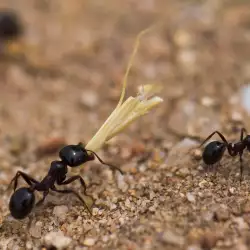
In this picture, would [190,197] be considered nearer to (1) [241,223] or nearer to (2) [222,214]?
(2) [222,214]

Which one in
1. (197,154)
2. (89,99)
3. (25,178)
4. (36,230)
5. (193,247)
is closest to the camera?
(193,247)

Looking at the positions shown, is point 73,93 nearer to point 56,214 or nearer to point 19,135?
point 19,135

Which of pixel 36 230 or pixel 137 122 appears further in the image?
pixel 137 122

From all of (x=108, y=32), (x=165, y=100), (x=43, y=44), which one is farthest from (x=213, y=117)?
(x=43, y=44)

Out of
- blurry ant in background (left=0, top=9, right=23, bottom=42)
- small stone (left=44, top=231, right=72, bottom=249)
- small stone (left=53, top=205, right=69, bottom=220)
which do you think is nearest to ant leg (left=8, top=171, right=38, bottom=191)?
small stone (left=53, top=205, right=69, bottom=220)

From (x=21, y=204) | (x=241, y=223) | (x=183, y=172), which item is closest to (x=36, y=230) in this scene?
(x=21, y=204)

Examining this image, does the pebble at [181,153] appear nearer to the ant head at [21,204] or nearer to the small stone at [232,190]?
the small stone at [232,190]

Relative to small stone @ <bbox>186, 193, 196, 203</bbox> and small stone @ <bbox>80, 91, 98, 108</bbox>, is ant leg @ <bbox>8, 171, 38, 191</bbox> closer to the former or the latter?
small stone @ <bbox>186, 193, 196, 203</bbox>
